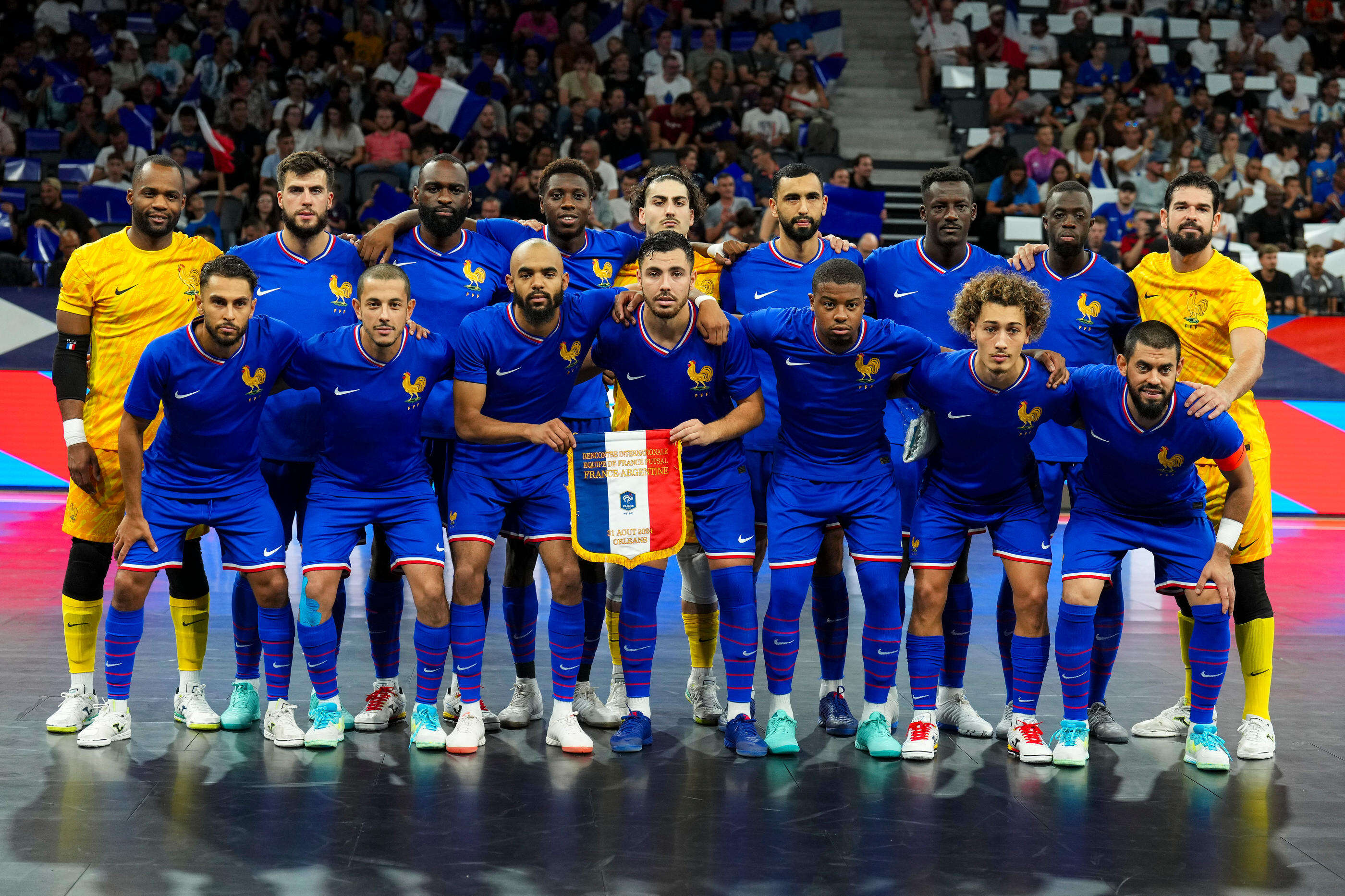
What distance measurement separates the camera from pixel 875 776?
4.65m

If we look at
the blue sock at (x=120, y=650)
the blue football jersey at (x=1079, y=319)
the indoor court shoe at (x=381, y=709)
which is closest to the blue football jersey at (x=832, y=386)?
the blue football jersey at (x=1079, y=319)

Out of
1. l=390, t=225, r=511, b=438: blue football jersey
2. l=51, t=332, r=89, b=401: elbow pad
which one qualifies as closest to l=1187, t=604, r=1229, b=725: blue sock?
l=390, t=225, r=511, b=438: blue football jersey

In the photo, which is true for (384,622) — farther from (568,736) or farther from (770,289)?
(770,289)

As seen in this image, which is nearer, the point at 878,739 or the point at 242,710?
the point at 878,739

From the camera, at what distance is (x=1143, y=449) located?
4781mm

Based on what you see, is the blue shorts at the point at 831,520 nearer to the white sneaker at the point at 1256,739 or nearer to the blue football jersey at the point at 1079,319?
the blue football jersey at the point at 1079,319

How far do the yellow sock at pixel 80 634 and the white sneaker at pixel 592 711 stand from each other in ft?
6.31

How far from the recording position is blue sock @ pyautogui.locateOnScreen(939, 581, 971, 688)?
5297 millimetres

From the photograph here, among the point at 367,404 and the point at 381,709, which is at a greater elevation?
the point at 367,404

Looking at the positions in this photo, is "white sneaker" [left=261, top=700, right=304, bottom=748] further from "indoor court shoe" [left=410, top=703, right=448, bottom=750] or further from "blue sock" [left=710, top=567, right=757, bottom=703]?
"blue sock" [left=710, top=567, right=757, bottom=703]

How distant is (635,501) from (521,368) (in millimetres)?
671

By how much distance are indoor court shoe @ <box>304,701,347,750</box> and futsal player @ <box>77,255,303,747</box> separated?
0.06 m

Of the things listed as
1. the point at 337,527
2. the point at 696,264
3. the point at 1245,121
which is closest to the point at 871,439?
the point at 696,264

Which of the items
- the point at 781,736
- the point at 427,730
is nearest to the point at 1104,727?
the point at 781,736
